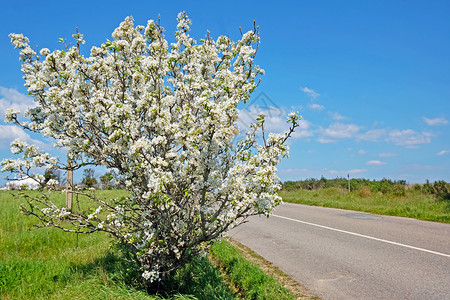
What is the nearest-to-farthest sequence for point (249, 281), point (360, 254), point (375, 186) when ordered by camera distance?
1. point (249, 281)
2. point (360, 254)
3. point (375, 186)

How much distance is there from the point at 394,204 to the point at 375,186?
10.5 m

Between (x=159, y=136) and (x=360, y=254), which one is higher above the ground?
(x=159, y=136)

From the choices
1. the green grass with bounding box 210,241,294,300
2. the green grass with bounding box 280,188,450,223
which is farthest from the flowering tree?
the green grass with bounding box 280,188,450,223

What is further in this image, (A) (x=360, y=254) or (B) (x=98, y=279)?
(A) (x=360, y=254)

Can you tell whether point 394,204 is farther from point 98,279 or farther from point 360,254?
point 98,279

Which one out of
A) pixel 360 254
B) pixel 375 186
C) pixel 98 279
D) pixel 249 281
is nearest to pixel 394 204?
pixel 375 186

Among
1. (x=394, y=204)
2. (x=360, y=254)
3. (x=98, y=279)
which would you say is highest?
(x=394, y=204)

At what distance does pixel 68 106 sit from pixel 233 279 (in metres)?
4.44

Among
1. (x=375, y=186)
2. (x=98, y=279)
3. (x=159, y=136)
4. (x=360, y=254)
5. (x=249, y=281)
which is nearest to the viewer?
(x=159, y=136)

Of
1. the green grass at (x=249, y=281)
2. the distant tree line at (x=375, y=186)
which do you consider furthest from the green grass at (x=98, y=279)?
the distant tree line at (x=375, y=186)

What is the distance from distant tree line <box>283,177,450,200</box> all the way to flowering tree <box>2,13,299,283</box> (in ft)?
61.2

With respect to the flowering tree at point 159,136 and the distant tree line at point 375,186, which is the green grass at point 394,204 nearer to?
the distant tree line at point 375,186

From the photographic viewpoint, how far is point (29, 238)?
9.14 meters

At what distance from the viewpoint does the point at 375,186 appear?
93.1 ft
